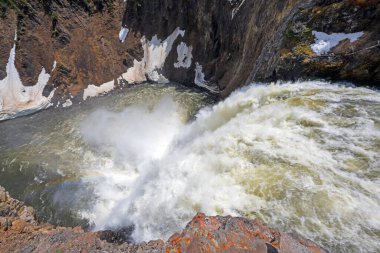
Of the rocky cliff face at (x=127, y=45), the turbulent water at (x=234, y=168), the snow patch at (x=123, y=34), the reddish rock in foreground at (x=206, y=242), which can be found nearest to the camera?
the reddish rock in foreground at (x=206, y=242)

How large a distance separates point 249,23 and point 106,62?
14154 mm

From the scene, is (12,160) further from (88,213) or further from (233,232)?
(233,232)

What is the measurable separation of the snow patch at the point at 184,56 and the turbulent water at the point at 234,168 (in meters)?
7.22

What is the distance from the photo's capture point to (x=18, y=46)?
23.8m

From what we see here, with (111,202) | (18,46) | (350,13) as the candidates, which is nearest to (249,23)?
(350,13)

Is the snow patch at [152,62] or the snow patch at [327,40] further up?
the snow patch at [327,40]

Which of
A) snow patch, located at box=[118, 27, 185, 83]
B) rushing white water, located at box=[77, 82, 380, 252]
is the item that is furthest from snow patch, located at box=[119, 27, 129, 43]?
rushing white water, located at box=[77, 82, 380, 252]

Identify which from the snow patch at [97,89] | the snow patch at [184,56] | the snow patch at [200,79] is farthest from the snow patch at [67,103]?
the snow patch at [200,79]

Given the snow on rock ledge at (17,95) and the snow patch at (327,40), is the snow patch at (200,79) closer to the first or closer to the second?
the snow patch at (327,40)

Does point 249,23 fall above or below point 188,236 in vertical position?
above

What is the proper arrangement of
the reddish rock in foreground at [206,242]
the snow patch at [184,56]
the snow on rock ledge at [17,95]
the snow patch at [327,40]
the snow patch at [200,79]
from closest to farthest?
1. the reddish rock in foreground at [206,242]
2. the snow patch at [327,40]
3. the snow patch at [200,79]
4. the snow on rock ledge at [17,95]
5. the snow patch at [184,56]

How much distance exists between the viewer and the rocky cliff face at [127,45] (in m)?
15.9

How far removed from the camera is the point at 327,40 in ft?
35.7

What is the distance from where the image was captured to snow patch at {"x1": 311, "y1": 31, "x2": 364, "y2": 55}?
1019 centimetres
